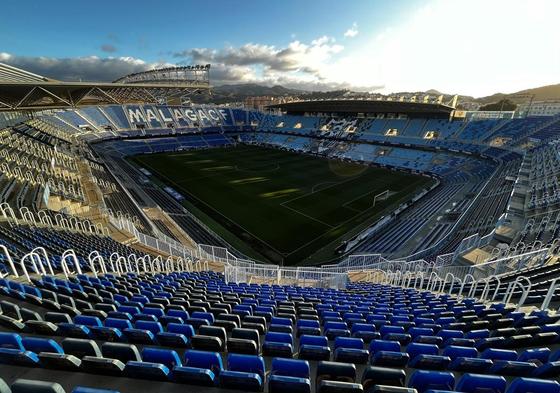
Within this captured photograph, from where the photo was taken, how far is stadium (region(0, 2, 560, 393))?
3850 mm

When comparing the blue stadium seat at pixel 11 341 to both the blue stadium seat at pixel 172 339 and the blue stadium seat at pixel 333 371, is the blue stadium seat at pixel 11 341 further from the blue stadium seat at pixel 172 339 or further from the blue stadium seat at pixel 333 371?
the blue stadium seat at pixel 333 371

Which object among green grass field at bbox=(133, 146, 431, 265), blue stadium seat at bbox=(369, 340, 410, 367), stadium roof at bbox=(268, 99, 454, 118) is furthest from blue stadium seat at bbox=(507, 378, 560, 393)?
stadium roof at bbox=(268, 99, 454, 118)

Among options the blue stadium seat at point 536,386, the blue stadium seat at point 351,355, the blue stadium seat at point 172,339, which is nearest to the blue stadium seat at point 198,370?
the blue stadium seat at point 172,339

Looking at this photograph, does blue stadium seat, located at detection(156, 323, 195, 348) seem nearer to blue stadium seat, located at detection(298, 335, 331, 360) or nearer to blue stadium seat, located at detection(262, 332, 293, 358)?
blue stadium seat, located at detection(262, 332, 293, 358)

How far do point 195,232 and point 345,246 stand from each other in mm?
15604

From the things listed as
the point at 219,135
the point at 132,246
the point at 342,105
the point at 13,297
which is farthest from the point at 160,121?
the point at 13,297

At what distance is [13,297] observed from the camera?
670 centimetres

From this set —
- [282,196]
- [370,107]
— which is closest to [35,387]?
[282,196]

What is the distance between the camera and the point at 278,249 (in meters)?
25.5

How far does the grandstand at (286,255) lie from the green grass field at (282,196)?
0.34m

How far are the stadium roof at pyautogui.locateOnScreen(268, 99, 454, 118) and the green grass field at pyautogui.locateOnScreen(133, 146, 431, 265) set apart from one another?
19.8 metres

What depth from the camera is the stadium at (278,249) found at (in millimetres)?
3850

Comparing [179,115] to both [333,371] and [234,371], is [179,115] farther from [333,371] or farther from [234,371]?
[333,371]

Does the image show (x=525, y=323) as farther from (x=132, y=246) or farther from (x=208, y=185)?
(x=208, y=185)
